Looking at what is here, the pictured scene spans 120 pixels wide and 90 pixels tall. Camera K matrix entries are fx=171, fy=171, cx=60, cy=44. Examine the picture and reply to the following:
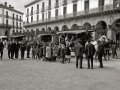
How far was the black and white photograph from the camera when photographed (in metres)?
6.84

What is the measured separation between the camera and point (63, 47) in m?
12.7

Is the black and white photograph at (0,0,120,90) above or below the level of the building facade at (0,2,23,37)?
below

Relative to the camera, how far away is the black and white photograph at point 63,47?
6.84 m

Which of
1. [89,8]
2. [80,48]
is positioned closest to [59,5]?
[89,8]

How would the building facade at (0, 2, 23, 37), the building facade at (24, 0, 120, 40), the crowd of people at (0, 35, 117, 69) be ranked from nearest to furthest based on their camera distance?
the crowd of people at (0, 35, 117, 69) → the building facade at (24, 0, 120, 40) → the building facade at (0, 2, 23, 37)

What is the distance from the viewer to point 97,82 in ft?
21.7

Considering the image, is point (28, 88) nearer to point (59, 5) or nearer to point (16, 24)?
point (59, 5)

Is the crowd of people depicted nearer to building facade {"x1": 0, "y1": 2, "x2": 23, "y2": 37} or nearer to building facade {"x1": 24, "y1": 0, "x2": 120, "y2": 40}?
building facade {"x1": 24, "y1": 0, "x2": 120, "y2": 40}

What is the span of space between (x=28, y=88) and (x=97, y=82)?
2657 millimetres

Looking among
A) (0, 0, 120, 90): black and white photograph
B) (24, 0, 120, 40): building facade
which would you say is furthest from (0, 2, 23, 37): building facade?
(24, 0, 120, 40): building facade

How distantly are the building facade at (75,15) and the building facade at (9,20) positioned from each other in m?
10.7

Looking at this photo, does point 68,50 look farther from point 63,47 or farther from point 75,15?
point 75,15

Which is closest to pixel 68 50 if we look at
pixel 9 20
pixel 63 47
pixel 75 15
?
pixel 63 47

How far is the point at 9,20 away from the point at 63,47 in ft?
161
